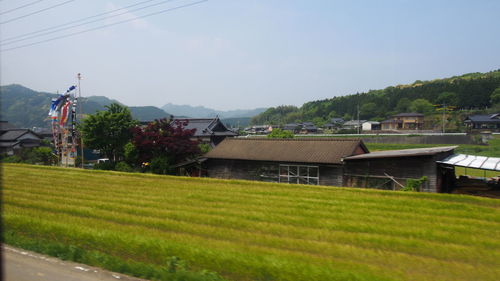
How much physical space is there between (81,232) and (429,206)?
1011cm

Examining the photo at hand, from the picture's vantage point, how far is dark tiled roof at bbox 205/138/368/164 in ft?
56.0

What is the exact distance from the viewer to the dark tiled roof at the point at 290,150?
17062 millimetres

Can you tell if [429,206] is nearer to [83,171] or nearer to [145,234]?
[145,234]

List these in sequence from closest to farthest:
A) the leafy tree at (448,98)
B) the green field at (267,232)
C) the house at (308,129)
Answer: the green field at (267,232) < the leafy tree at (448,98) < the house at (308,129)

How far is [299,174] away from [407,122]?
216 feet

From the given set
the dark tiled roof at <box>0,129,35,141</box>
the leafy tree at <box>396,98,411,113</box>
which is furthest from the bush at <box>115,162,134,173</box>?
the leafy tree at <box>396,98,411,113</box>

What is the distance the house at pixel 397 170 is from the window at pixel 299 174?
1.62 m

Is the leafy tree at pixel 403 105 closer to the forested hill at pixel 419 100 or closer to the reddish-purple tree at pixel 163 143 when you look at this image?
the forested hill at pixel 419 100

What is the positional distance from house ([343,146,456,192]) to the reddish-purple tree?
10.7m

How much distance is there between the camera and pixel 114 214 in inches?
389

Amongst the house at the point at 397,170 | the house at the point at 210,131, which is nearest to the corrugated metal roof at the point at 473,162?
the house at the point at 397,170

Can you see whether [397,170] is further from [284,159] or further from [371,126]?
[371,126]

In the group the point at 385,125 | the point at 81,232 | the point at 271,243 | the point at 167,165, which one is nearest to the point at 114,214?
the point at 81,232

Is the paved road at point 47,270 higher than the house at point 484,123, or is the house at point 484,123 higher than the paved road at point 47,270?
the house at point 484,123
